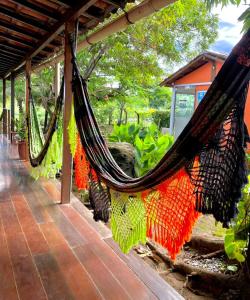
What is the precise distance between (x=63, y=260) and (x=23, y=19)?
2.29 m

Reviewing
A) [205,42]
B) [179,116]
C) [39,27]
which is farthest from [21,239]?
[179,116]

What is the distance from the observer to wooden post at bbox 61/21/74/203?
7.17 feet

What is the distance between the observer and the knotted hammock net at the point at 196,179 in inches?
33.1

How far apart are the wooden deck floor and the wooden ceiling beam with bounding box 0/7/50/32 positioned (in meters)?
1.73

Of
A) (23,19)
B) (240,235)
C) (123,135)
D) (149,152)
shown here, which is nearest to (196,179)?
(240,235)

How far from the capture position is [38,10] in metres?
2.31

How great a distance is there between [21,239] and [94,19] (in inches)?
66.5

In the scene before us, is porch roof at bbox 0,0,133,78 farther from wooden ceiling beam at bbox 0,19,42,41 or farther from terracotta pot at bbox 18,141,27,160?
terracotta pot at bbox 18,141,27,160

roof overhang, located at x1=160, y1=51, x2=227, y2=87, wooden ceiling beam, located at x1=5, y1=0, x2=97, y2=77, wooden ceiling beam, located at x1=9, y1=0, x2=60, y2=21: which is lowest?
wooden ceiling beam, located at x1=5, y1=0, x2=97, y2=77

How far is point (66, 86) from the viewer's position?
2.28 m

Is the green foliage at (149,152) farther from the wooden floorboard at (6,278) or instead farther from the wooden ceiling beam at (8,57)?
the wooden ceiling beam at (8,57)

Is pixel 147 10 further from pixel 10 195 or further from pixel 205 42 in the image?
pixel 205 42

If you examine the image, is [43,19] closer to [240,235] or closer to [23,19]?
[23,19]

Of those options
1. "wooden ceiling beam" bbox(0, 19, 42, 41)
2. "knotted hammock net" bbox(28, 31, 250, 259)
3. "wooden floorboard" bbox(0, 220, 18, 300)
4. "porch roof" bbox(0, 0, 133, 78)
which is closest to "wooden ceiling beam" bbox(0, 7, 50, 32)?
"porch roof" bbox(0, 0, 133, 78)
